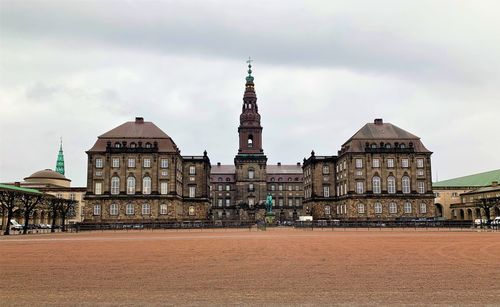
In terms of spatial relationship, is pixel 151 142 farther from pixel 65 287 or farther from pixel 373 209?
pixel 65 287

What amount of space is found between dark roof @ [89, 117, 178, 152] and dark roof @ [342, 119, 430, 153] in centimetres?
3018

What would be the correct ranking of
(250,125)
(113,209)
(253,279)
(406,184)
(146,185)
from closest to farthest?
(253,279) < (113,209) < (146,185) < (406,184) < (250,125)

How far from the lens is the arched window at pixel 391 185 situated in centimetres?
8188

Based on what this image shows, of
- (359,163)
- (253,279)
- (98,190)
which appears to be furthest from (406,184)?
(253,279)

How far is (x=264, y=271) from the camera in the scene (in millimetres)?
17625

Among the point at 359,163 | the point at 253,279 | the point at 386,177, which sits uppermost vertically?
the point at 359,163

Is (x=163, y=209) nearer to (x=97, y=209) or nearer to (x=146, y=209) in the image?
(x=146, y=209)

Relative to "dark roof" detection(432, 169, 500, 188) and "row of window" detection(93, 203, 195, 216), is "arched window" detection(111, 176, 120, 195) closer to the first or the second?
"row of window" detection(93, 203, 195, 216)

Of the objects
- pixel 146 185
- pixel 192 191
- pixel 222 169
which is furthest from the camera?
pixel 222 169

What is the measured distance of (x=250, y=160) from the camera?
398ft

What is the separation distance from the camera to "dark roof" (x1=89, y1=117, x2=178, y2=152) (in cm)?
8244

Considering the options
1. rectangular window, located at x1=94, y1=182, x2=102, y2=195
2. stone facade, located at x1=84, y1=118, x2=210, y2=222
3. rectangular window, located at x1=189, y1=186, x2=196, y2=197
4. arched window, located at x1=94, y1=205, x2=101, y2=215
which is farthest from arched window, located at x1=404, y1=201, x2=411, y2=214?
rectangular window, located at x1=94, y1=182, x2=102, y2=195

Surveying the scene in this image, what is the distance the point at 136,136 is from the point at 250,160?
42.8 metres

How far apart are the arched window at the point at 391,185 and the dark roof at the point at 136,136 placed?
3585 cm
